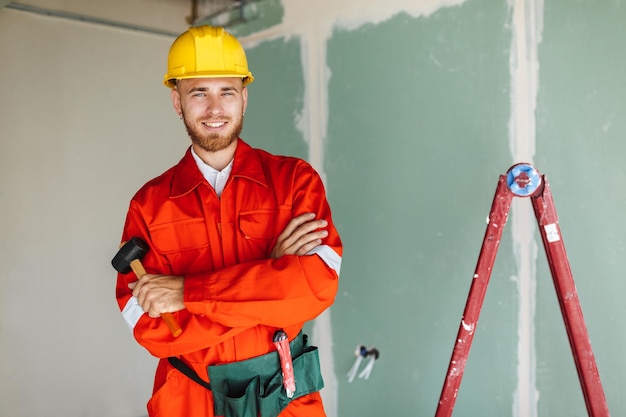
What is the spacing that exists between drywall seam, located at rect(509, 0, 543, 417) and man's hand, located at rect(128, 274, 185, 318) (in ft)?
4.34

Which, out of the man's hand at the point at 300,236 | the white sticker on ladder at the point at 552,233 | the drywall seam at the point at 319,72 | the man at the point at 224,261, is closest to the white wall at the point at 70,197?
the drywall seam at the point at 319,72

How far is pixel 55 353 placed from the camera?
3.17 metres

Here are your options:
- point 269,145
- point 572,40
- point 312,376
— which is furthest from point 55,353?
A: point 572,40

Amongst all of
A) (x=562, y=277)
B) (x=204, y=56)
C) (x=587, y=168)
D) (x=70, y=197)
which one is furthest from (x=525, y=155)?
(x=70, y=197)

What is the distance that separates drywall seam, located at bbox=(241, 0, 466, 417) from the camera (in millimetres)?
2797

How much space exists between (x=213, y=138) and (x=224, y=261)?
374mm

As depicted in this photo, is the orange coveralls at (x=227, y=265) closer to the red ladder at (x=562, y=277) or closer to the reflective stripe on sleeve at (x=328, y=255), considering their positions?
the reflective stripe on sleeve at (x=328, y=255)

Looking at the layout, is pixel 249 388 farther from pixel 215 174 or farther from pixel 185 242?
pixel 215 174

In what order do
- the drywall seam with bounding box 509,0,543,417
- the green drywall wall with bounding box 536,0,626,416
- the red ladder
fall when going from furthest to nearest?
the drywall seam with bounding box 509,0,543,417 → the green drywall wall with bounding box 536,0,626,416 → the red ladder

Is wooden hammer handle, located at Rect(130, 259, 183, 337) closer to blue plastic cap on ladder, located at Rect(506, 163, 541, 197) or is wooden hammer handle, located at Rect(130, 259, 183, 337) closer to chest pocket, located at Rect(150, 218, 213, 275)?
chest pocket, located at Rect(150, 218, 213, 275)

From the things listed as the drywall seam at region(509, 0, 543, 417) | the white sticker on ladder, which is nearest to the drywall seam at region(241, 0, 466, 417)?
the drywall seam at region(509, 0, 543, 417)

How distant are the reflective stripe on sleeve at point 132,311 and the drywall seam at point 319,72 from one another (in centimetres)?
146

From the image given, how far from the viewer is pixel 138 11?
3465mm

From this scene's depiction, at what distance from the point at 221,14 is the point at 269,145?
0.90 metres
